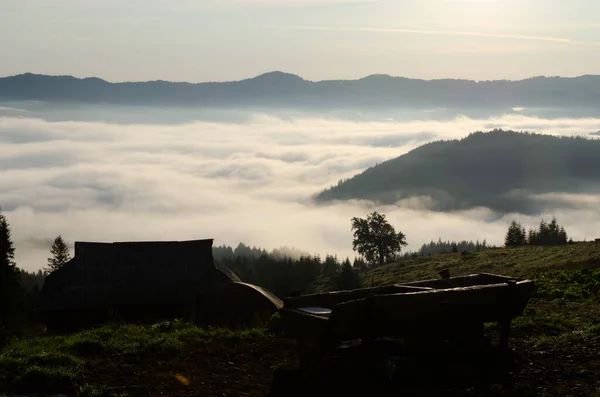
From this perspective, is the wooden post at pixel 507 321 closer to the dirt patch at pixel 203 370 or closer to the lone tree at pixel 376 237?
the dirt patch at pixel 203 370

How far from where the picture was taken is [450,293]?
1181 cm

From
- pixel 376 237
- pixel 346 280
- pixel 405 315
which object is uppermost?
pixel 405 315

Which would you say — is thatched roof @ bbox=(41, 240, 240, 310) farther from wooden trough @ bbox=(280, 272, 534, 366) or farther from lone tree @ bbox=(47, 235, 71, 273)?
lone tree @ bbox=(47, 235, 71, 273)

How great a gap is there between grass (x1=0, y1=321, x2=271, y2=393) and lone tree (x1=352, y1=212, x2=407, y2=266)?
101503 mm

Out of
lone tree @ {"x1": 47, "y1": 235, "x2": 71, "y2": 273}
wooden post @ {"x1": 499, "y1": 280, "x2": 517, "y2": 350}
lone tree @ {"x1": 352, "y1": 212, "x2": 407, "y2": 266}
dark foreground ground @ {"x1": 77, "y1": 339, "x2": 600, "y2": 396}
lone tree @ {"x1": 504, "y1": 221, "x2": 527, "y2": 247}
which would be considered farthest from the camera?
lone tree @ {"x1": 352, "y1": 212, "x2": 407, "y2": 266}

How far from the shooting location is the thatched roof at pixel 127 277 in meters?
33.1

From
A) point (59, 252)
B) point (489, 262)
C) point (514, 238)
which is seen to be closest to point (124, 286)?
point (489, 262)

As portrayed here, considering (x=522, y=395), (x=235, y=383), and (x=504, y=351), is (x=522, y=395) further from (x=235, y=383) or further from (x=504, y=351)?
Result: (x=235, y=383)

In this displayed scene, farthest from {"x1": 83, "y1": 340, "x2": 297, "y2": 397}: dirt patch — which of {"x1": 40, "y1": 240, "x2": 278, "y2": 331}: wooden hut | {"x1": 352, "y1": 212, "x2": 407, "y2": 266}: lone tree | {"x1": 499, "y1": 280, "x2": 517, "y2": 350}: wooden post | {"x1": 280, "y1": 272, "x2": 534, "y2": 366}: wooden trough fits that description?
{"x1": 352, "y1": 212, "x2": 407, "y2": 266}: lone tree

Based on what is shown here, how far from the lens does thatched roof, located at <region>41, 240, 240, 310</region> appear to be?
33.1 m

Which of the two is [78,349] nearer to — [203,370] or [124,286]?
[203,370]

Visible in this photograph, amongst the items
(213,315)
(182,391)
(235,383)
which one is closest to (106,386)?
(182,391)

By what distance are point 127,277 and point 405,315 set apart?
24.7 m

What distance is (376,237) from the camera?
117 metres
